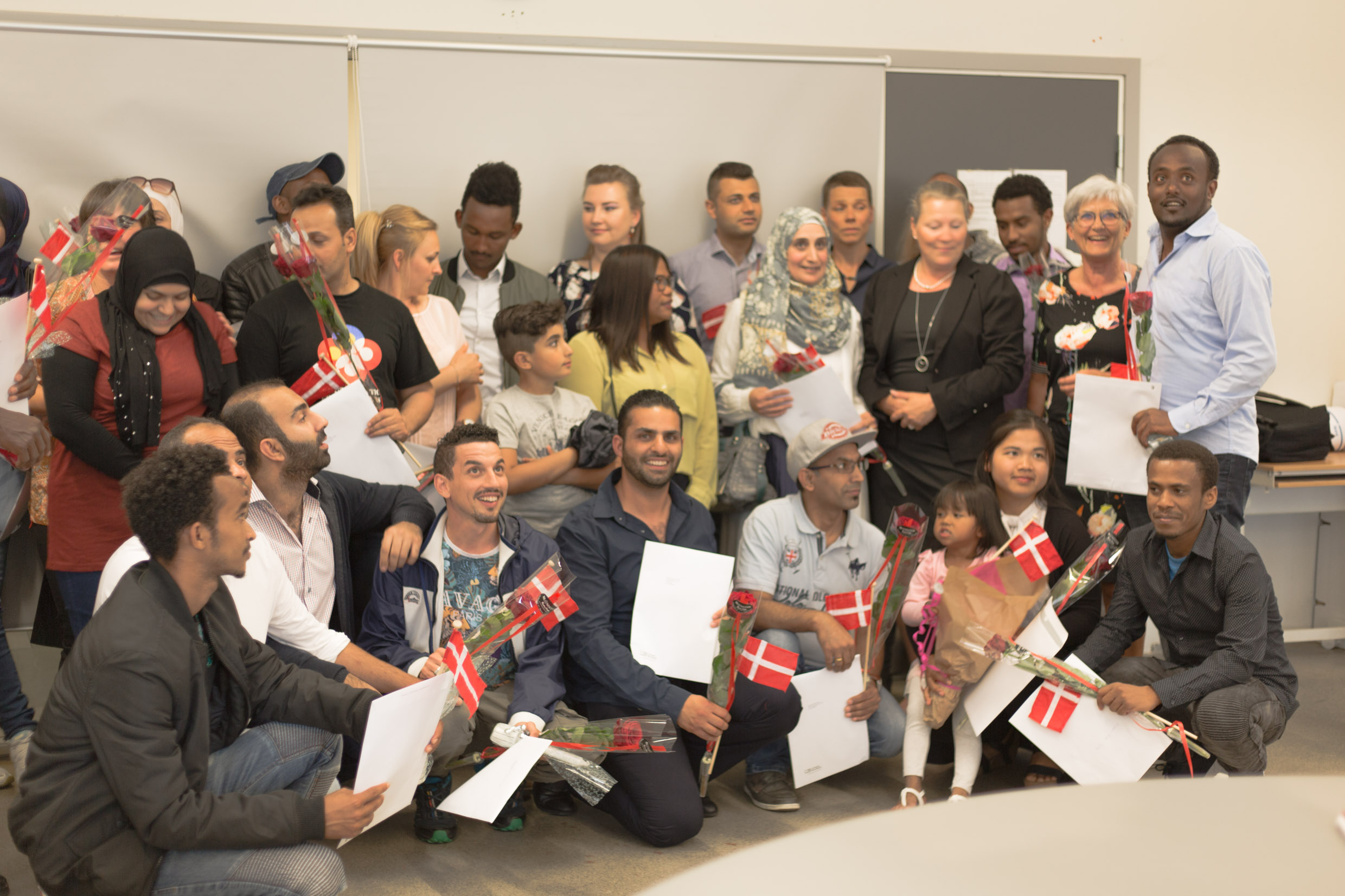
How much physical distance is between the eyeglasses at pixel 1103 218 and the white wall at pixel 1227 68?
1.47m

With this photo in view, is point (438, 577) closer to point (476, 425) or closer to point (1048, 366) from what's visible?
point (476, 425)

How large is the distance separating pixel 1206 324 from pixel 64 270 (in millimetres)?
3377

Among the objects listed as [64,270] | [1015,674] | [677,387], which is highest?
[64,270]

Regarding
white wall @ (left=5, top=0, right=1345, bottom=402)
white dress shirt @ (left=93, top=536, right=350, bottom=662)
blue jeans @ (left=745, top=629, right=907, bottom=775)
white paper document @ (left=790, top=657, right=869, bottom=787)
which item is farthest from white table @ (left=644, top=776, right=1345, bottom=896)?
white wall @ (left=5, top=0, right=1345, bottom=402)

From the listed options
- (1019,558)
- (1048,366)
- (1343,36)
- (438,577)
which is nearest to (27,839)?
(438,577)

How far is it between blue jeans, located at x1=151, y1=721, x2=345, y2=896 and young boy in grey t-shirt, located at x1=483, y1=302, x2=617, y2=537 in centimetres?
119

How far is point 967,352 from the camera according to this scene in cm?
374

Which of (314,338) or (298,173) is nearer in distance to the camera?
(314,338)

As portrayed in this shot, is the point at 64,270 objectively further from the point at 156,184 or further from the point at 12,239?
the point at 156,184

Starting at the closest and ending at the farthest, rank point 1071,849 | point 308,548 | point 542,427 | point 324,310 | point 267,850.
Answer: point 1071,849
point 267,850
point 308,548
point 324,310
point 542,427

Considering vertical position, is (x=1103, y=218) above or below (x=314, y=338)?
above

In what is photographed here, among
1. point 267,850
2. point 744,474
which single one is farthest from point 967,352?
point 267,850

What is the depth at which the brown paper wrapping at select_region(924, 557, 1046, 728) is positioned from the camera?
297 centimetres

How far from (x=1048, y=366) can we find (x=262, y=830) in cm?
287
